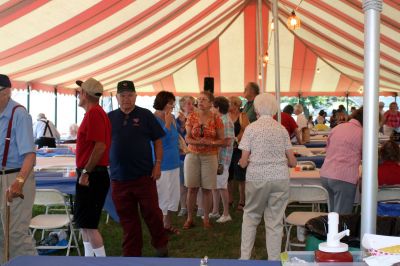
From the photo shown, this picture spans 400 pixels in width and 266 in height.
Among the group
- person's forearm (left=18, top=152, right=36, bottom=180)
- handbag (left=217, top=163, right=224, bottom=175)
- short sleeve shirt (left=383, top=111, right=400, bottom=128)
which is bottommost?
handbag (left=217, top=163, right=224, bottom=175)

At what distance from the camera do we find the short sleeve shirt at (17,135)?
2945 millimetres

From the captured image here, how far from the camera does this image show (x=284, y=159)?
348cm

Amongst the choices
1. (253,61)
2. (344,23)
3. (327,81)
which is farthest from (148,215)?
(327,81)

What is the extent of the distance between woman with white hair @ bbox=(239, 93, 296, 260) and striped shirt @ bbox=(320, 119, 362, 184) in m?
0.47

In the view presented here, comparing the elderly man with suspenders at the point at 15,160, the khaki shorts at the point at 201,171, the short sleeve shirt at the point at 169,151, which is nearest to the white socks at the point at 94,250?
the elderly man with suspenders at the point at 15,160

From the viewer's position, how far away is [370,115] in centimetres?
161

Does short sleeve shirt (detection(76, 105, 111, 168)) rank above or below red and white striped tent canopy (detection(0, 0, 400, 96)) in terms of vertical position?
below

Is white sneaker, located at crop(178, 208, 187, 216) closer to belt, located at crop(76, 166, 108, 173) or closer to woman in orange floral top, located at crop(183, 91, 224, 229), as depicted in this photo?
woman in orange floral top, located at crop(183, 91, 224, 229)

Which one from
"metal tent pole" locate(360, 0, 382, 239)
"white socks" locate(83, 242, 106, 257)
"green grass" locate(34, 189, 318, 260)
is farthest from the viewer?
"green grass" locate(34, 189, 318, 260)

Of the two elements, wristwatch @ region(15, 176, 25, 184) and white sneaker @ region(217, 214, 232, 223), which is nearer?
wristwatch @ region(15, 176, 25, 184)

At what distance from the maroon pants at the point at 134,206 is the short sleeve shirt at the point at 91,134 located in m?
0.44

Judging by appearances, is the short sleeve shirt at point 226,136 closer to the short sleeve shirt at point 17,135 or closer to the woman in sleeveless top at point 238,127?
the woman in sleeveless top at point 238,127

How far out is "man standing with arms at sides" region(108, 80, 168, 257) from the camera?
12.1ft

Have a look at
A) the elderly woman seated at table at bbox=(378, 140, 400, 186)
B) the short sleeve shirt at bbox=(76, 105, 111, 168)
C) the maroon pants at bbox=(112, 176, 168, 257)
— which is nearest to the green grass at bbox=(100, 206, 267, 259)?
the maroon pants at bbox=(112, 176, 168, 257)
